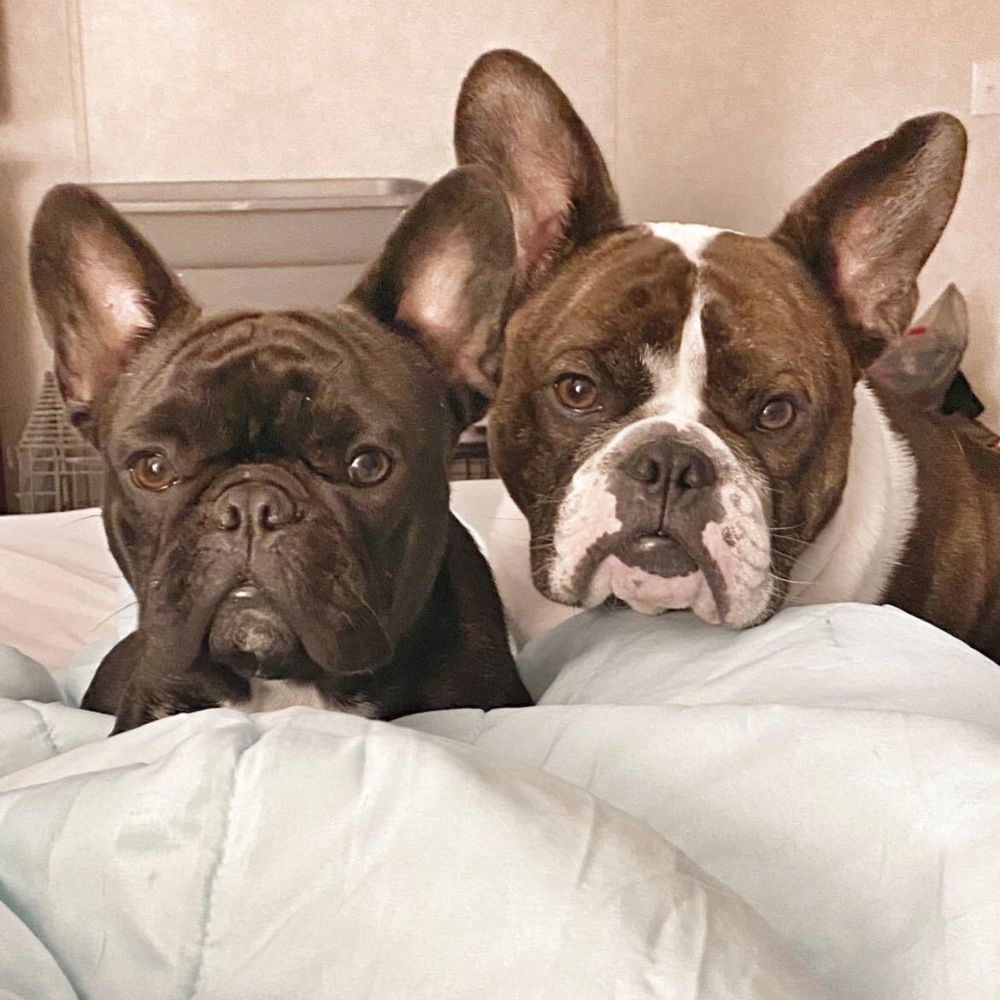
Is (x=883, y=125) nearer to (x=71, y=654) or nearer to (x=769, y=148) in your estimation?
(x=769, y=148)

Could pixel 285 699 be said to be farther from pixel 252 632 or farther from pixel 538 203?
pixel 538 203

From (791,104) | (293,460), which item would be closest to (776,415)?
(293,460)

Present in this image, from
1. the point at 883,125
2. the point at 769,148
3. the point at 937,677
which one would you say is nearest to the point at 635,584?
the point at 937,677

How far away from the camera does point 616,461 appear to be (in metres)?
1.11

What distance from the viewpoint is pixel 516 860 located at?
54cm

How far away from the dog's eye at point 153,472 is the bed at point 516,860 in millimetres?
264

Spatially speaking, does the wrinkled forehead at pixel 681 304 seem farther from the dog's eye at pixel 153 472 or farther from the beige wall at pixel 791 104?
the beige wall at pixel 791 104

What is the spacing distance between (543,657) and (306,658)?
1.15ft

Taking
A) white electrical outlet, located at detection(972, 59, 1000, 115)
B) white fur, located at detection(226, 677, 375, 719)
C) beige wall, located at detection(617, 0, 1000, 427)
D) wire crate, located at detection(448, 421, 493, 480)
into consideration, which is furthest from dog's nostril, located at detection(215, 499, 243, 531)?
white electrical outlet, located at detection(972, 59, 1000, 115)

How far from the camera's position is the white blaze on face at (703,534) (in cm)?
108

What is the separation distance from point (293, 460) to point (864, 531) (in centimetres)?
59

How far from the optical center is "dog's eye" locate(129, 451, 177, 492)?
93 cm

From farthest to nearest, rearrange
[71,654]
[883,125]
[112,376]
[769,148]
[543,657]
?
[769,148] → [883,125] → [71,654] → [543,657] → [112,376]

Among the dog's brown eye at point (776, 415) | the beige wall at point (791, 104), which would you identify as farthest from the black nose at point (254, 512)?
the beige wall at point (791, 104)
